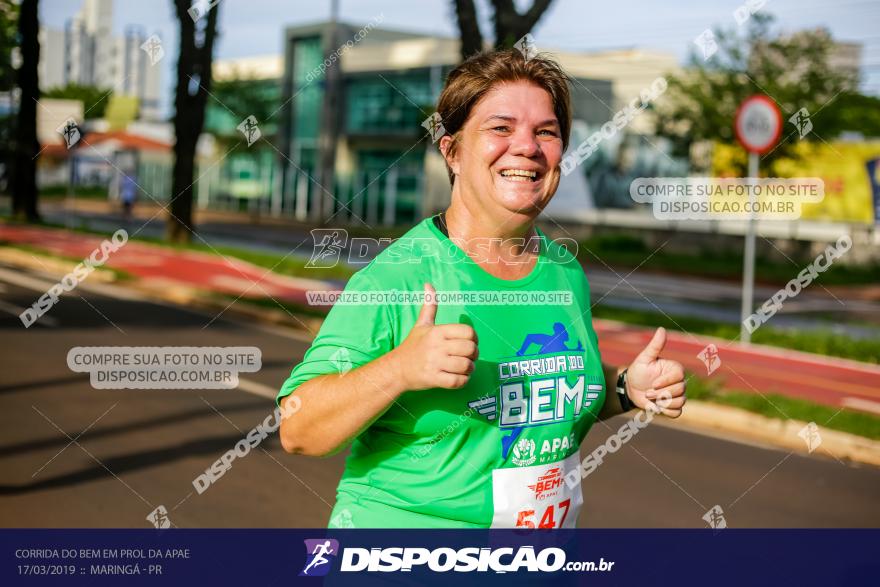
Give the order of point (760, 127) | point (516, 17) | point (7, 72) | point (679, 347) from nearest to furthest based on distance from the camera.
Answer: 1. point (760, 127)
2. point (679, 347)
3. point (516, 17)
4. point (7, 72)

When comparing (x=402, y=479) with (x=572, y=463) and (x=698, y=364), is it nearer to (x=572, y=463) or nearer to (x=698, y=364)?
(x=572, y=463)

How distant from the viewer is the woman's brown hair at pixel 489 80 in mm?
2436

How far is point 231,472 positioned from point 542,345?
15.6ft

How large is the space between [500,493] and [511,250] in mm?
572

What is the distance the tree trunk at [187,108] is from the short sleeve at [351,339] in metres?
22.2

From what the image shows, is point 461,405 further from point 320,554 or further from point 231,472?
point 231,472

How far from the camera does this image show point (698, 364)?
1191 centimetres

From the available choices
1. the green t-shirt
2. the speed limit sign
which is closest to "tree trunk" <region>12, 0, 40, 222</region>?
the speed limit sign

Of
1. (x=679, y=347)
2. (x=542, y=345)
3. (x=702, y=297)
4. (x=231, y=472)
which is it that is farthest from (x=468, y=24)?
(x=542, y=345)

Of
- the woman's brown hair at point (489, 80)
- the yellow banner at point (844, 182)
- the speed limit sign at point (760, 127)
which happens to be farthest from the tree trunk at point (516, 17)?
the yellow banner at point (844, 182)

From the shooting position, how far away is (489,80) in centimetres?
243

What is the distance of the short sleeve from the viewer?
2182mm

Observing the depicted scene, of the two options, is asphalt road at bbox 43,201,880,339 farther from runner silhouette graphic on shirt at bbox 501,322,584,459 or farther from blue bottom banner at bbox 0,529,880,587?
runner silhouette graphic on shirt at bbox 501,322,584,459

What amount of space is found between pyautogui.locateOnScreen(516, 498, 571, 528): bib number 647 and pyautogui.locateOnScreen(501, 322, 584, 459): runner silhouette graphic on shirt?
0.57ft
